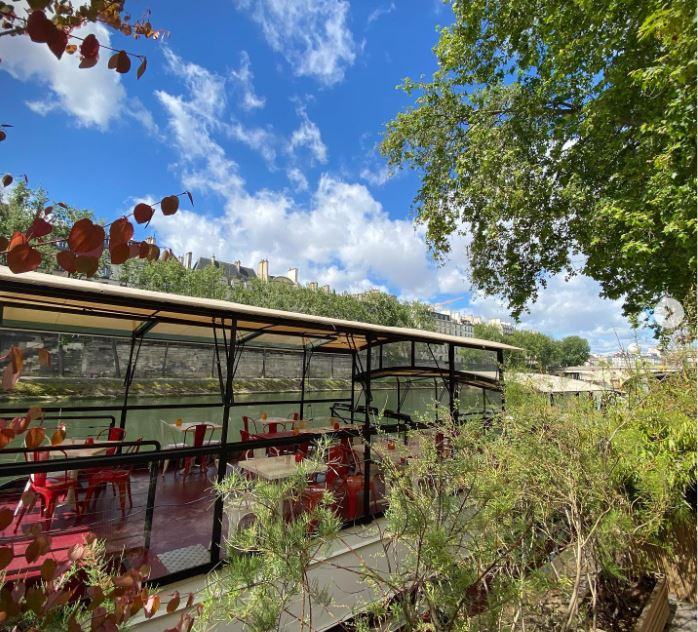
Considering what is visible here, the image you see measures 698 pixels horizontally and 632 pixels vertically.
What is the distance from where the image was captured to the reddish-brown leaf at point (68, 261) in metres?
0.68

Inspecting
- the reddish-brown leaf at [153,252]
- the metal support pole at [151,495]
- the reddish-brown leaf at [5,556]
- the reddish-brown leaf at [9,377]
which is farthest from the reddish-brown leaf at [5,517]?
the metal support pole at [151,495]

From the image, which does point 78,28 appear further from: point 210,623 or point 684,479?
point 684,479

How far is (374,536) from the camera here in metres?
4.11

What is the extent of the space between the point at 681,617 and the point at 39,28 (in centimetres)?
574

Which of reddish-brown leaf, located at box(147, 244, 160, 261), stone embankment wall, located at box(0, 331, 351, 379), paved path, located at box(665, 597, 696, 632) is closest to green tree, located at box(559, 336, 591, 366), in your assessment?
stone embankment wall, located at box(0, 331, 351, 379)

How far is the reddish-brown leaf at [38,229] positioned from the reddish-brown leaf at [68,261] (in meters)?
0.10

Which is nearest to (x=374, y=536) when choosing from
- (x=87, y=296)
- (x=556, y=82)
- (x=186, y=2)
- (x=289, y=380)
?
(x=87, y=296)

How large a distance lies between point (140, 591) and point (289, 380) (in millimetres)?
27141

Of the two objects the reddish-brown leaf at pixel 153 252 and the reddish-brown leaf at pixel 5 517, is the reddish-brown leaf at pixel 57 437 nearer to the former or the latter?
the reddish-brown leaf at pixel 5 517

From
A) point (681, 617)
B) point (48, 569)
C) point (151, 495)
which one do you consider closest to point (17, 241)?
point (48, 569)

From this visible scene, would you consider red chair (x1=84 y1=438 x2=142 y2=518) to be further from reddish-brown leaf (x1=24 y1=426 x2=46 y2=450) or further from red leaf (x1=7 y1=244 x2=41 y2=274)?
red leaf (x1=7 y1=244 x2=41 y2=274)

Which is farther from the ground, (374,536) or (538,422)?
(538,422)

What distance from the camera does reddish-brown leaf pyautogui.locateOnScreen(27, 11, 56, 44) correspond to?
0.70m

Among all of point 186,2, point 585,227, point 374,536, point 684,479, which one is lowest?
point 374,536
